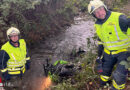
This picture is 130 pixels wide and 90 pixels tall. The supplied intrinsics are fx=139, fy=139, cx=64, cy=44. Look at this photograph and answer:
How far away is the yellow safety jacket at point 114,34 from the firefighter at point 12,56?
234 cm

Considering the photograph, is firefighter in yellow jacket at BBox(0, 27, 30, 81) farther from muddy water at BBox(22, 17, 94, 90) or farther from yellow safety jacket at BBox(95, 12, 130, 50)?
yellow safety jacket at BBox(95, 12, 130, 50)

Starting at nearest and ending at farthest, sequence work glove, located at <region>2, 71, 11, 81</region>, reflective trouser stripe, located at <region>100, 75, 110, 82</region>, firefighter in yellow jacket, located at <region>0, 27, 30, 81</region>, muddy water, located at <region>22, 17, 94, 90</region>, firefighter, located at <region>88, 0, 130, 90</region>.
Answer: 1. firefighter, located at <region>88, 0, 130, 90</region>
2. reflective trouser stripe, located at <region>100, 75, 110, 82</region>
3. firefighter in yellow jacket, located at <region>0, 27, 30, 81</region>
4. work glove, located at <region>2, 71, 11, 81</region>
5. muddy water, located at <region>22, 17, 94, 90</region>

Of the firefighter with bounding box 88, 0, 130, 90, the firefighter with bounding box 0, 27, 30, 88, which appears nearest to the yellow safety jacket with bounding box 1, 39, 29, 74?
the firefighter with bounding box 0, 27, 30, 88

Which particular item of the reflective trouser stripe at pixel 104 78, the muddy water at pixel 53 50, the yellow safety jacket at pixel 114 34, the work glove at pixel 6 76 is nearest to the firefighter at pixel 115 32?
the yellow safety jacket at pixel 114 34

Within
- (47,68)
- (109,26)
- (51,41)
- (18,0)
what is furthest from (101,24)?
(51,41)

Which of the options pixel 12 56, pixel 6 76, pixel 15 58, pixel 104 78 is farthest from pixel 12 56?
pixel 104 78

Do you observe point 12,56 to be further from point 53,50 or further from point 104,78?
point 53,50

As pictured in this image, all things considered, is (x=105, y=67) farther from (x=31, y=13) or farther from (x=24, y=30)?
(x=31, y=13)

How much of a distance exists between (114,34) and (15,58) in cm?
266

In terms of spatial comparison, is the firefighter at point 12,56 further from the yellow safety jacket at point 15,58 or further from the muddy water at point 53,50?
the muddy water at point 53,50

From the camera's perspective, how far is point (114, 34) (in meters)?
2.97

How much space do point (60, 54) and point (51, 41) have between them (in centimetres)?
175

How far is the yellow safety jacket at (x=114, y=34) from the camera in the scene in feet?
9.55

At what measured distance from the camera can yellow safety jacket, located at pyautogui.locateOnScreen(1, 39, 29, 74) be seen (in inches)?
149
